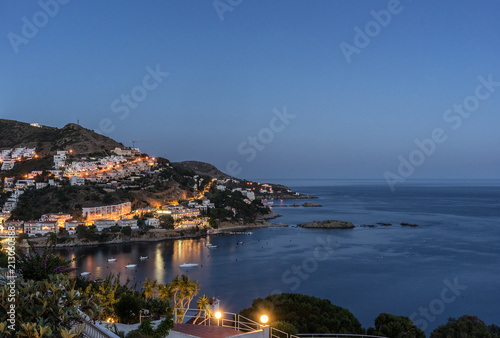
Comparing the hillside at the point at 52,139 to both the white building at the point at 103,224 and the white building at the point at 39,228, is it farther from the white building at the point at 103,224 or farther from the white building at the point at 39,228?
the white building at the point at 103,224

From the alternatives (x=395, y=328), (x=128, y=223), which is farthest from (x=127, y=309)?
(x=128, y=223)

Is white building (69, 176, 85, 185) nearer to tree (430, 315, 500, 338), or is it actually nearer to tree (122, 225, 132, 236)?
tree (122, 225, 132, 236)

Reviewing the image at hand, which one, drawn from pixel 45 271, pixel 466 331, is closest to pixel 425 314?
pixel 466 331

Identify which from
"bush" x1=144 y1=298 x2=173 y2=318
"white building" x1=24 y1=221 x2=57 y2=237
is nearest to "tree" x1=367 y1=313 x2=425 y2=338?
"bush" x1=144 y1=298 x2=173 y2=318

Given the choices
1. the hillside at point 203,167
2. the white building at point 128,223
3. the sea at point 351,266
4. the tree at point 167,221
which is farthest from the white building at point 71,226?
the hillside at point 203,167

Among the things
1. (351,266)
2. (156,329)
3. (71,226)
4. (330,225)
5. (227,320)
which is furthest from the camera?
(330,225)

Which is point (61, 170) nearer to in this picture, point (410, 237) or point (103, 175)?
point (103, 175)

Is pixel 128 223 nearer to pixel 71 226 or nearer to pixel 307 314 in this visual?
pixel 71 226
